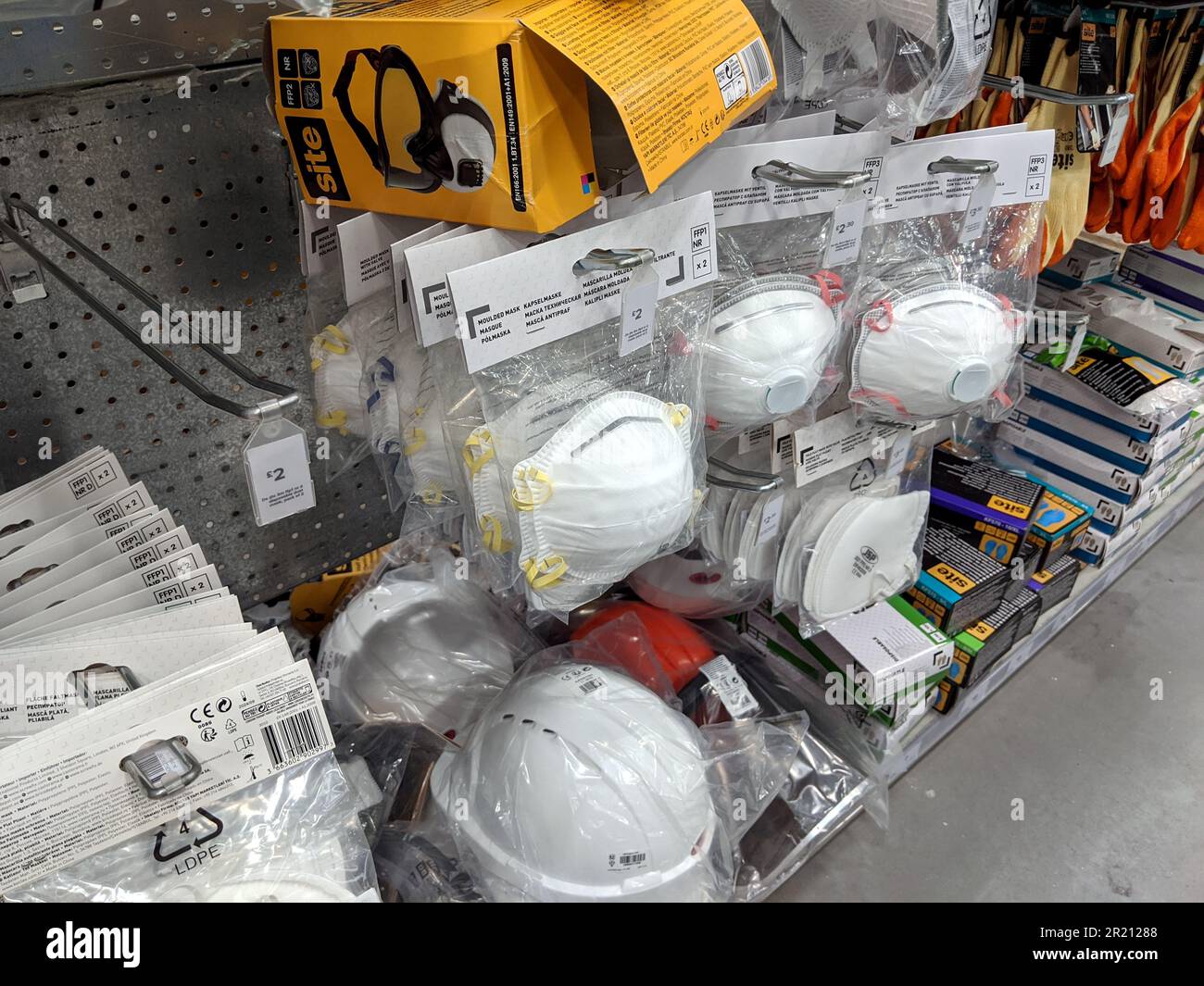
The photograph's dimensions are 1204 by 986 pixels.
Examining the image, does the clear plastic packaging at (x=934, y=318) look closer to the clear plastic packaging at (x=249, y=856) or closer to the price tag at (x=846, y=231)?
the price tag at (x=846, y=231)

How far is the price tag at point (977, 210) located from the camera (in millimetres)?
1158

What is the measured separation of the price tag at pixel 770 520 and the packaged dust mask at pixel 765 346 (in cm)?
Result: 28

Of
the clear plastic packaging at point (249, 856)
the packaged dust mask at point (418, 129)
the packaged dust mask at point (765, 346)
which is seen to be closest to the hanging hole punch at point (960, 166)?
the packaged dust mask at point (765, 346)

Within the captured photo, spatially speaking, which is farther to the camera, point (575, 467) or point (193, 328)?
point (193, 328)

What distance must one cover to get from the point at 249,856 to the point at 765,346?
2.18ft

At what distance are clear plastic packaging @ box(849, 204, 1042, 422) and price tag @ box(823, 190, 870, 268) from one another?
0.05 metres

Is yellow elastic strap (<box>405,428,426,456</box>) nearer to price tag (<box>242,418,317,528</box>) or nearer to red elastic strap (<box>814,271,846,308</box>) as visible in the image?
price tag (<box>242,418,317,528</box>)

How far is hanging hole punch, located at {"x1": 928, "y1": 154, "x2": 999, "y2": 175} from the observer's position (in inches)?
43.9

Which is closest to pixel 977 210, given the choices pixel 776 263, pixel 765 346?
pixel 776 263

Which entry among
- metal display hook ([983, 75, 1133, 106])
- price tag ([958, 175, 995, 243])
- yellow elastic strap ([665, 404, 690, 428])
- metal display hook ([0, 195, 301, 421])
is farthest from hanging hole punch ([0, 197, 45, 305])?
metal display hook ([983, 75, 1133, 106])

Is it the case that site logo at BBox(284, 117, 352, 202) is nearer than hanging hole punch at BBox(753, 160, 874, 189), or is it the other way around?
site logo at BBox(284, 117, 352, 202)

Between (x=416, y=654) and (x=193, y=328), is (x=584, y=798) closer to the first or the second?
(x=416, y=654)

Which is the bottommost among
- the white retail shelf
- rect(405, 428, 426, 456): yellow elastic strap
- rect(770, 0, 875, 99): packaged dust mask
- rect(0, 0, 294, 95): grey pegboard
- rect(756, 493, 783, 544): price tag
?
the white retail shelf

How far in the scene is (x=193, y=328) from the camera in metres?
1.00
